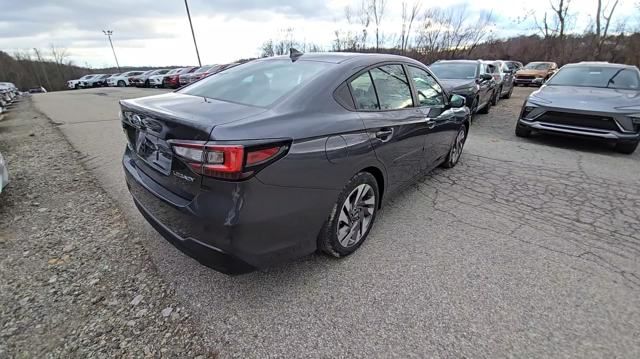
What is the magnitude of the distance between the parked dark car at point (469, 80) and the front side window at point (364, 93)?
535 centimetres

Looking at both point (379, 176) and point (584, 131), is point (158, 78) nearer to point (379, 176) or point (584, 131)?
point (584, 131)

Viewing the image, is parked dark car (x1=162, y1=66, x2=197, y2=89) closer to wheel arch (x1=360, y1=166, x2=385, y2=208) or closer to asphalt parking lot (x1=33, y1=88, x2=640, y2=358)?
asphalt parking lot (x1=33, y1=88, x2=640, y2=358)

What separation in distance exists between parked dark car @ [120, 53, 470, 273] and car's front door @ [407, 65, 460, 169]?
1.32 ft

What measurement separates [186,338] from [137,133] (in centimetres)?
142

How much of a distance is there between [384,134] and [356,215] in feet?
2.35

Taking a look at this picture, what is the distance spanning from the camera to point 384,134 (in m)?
2.67

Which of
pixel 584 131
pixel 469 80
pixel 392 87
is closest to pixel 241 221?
pixel 392 87

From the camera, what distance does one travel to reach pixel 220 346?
1859 millimetres

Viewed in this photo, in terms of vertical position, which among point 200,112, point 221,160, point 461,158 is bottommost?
point 461,158

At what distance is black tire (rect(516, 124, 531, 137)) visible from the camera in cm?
649

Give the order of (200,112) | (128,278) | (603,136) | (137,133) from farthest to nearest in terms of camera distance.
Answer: (603,136) → (128,278) → (137,133) → (200,112)

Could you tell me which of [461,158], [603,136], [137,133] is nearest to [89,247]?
[137,133]

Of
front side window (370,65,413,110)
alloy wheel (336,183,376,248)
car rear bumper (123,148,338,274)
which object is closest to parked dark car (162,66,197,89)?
front side window (370,65,413,110)

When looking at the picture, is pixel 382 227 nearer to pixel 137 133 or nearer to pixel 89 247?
pixel 137 133
